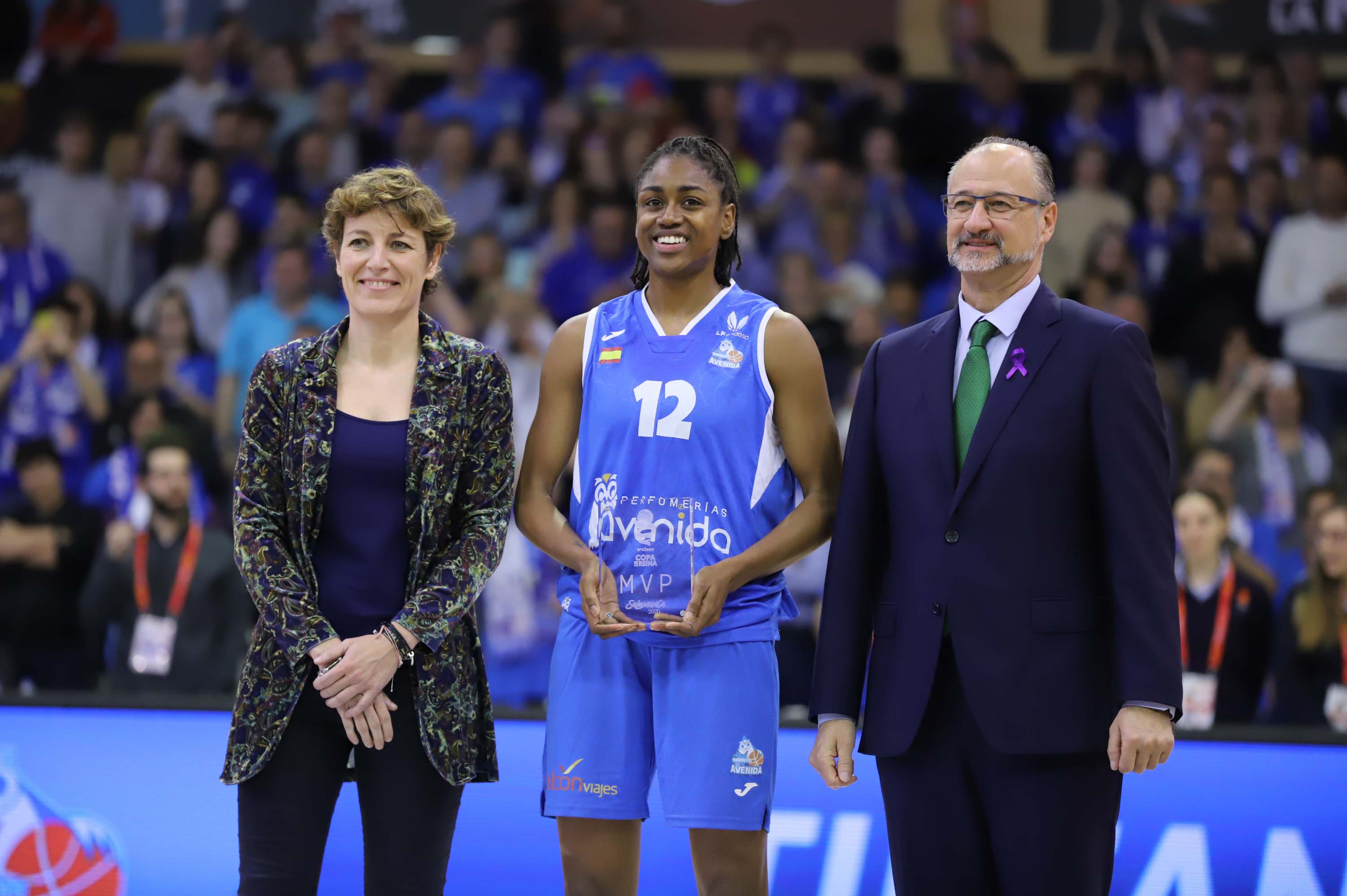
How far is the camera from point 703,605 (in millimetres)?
3334

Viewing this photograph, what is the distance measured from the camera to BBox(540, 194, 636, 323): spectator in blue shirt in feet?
27.7

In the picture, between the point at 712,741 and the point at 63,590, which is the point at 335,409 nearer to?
the point at 712,741

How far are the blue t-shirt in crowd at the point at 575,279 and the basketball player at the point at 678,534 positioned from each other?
4788mm

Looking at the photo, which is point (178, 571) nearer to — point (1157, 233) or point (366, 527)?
point (366, 527)

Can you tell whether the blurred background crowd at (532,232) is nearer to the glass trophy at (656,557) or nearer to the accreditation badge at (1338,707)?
the accreditation badge at (1338,707)

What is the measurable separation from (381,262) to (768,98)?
22.0 feet

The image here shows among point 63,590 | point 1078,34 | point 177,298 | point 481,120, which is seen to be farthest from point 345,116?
point 1078,34

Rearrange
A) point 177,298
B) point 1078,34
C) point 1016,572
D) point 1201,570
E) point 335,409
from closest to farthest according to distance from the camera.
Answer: point 1016,572, point 335,409, point 1201,570, point 177,298, point 1078,34

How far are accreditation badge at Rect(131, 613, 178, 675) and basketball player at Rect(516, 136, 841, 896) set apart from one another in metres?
2.76

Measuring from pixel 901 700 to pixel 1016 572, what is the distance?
0.36 m

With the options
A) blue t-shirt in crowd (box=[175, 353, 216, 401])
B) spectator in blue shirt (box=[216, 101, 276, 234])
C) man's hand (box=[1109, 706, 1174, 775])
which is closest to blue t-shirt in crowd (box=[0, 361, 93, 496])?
blue t-shirt in crowd (box=[175, 353, 216, 401])

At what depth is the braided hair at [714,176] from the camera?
3.61 meters

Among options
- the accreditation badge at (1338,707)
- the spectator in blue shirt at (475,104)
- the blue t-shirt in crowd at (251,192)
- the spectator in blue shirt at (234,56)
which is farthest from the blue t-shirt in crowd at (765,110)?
the accreditation badge at (1338,707)

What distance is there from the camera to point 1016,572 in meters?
3.01
